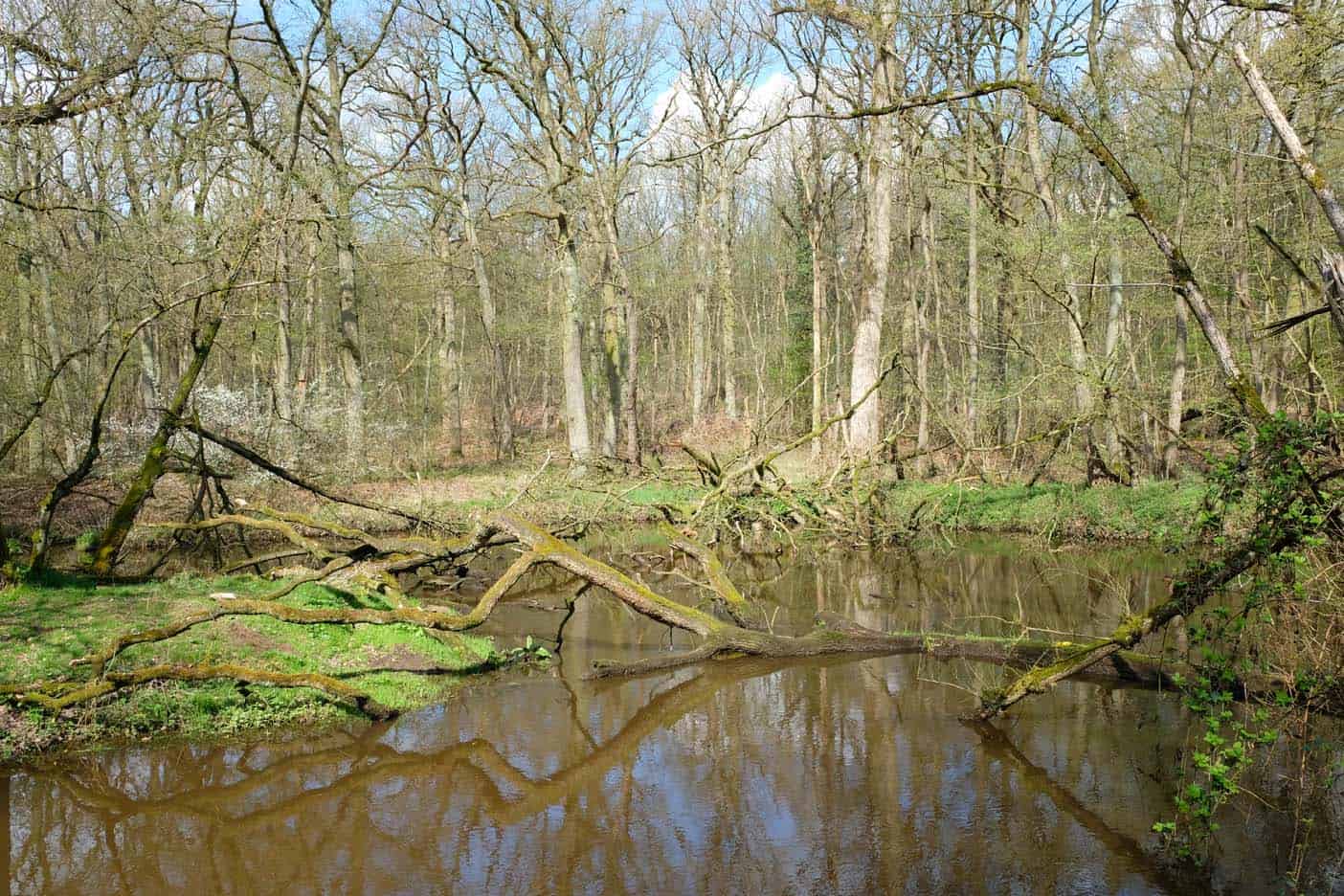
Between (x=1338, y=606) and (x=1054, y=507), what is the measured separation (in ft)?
41.6

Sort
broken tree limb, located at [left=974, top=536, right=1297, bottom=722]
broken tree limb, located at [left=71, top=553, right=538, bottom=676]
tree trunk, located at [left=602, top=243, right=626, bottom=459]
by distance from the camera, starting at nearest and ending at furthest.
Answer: broken tree limb, located at [left=974, top=536, right=1297, bottom=722] < broken tree limb, located at [left=71, top=553, right=538, bottom=676] < tree trunk, located at [left=602, top=243, right=626, bottom=459]

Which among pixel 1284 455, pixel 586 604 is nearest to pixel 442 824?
pixel 1284 455

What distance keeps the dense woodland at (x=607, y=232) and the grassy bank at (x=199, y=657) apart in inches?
89.4

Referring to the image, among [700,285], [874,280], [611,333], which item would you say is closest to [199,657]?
[874,280]

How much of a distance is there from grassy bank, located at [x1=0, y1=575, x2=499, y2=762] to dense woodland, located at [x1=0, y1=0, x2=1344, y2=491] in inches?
89.4

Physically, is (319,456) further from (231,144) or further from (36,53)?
(36,53)

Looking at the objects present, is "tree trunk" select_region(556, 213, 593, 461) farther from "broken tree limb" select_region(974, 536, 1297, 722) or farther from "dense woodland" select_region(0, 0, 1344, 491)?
"broken tree limb" select_region(974, 536, 1297, 722)

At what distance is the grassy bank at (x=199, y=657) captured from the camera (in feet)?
25.8

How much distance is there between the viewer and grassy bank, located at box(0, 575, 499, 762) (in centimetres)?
786

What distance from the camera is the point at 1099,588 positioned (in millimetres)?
14078

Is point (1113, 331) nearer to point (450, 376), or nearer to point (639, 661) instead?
point (639, 661)

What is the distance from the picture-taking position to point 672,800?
695 cm

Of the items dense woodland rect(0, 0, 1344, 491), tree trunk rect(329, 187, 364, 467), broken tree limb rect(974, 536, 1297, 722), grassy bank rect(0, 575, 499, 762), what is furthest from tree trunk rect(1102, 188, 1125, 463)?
tree trunk rect(329, 187, 364, 467)

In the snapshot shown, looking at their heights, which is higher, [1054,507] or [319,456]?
[319,456]
